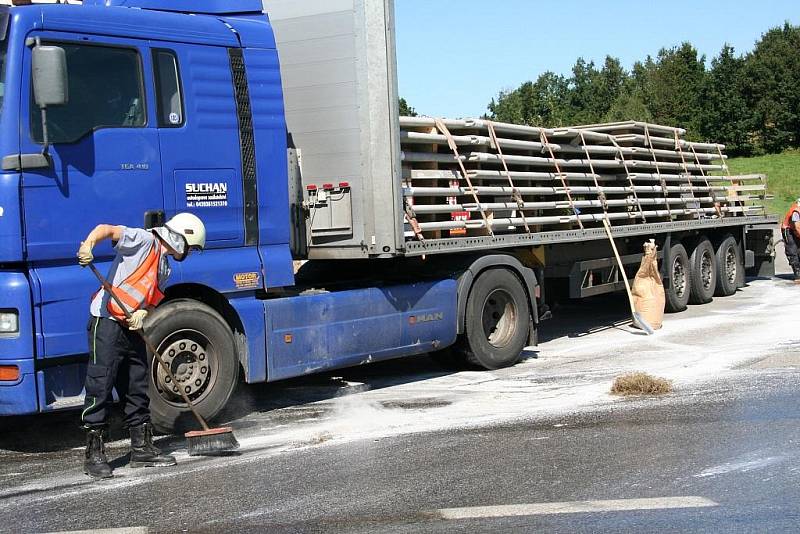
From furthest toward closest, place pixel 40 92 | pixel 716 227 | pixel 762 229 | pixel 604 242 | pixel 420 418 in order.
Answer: pixel 762 229
pixel 716 227
pixel 604 242
pixel 420 418
pixel 40 92

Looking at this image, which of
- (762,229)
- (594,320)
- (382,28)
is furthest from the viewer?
(762,229)

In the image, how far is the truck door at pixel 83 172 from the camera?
691cm

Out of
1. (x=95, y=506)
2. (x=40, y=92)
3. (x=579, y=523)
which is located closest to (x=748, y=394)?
(x=579, y=523)

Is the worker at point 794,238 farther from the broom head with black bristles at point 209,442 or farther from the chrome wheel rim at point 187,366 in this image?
the broom head with black bristles at point 209,442

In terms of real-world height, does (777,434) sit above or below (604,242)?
below

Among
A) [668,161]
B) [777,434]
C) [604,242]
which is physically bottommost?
→ [777,434]

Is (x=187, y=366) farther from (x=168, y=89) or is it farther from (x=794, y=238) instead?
(x=794, y=238)

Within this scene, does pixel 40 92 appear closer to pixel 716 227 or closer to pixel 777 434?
pixel 777 434

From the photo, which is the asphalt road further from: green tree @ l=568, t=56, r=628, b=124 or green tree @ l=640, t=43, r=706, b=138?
green tree @ l=568, t=56, r=628, b=124

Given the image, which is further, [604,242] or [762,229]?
[762,229]

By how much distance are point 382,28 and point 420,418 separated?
11.2 feet

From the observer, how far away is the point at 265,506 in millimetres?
5668

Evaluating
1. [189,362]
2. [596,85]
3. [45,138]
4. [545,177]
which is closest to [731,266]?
[545,177]

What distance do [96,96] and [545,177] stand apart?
5722 mm
